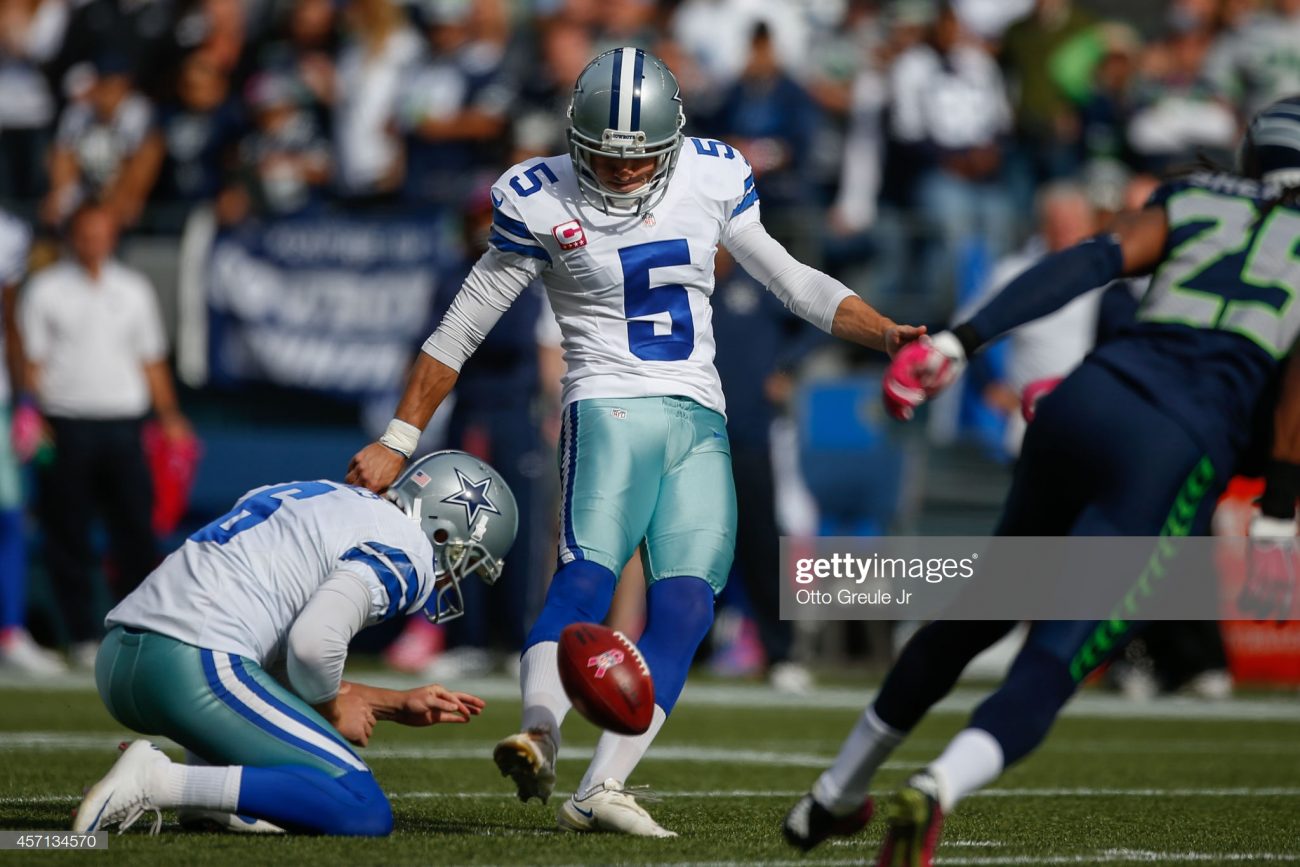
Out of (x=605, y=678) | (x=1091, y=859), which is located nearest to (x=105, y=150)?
(x=605, y=678)

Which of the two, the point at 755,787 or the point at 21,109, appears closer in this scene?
the point at 755,787

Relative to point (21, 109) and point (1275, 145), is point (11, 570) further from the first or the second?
point (1275, 145)

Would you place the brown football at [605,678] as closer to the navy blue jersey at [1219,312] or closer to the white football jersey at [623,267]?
the white football jersey at [623,267]

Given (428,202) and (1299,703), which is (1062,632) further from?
(428,202)

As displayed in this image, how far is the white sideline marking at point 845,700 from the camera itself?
868 cm

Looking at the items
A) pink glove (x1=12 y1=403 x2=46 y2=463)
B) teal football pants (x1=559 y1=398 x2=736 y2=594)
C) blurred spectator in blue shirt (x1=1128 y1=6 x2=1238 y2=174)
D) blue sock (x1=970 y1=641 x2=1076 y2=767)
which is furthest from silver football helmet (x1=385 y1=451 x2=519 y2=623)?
blurred spectator in blue shirt (x1=1128 y1=6 x2=1238 y2=174)

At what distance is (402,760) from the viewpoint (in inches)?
254

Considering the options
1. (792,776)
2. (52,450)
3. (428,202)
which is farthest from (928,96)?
(792,776)

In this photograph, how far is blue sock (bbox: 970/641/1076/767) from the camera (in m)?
3.73

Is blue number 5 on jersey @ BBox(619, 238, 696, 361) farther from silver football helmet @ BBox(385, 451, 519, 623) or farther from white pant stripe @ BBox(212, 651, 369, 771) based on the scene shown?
white pant stripe @ BBox(212, 651, 369, 771)

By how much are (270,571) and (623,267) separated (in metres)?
1.17

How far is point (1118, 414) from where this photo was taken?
3838 millimetres

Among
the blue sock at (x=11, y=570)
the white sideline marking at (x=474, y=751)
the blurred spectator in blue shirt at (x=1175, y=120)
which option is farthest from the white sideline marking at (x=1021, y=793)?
the blurred spectator in blue shirt at (x=1175, y=120)

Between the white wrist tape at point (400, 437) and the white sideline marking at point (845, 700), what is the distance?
3822mm
